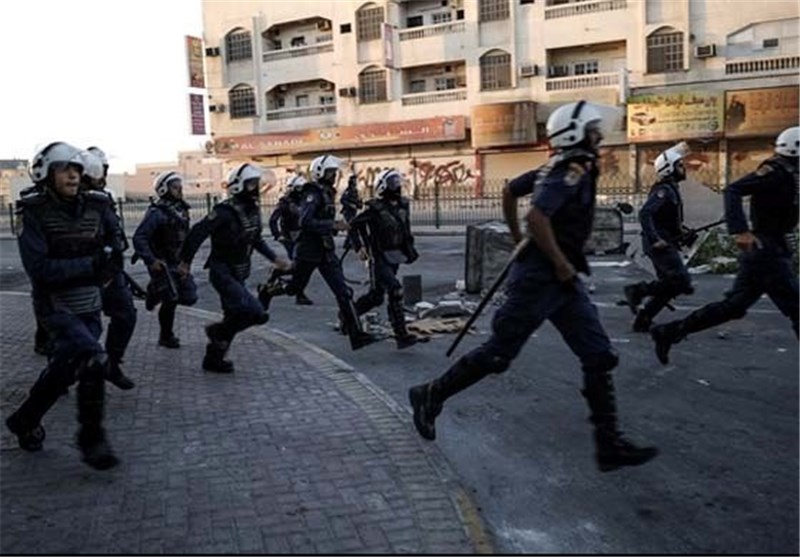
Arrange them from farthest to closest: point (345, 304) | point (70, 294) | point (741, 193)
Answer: point (345, 304)
point (741, 193)
point (70, 294)

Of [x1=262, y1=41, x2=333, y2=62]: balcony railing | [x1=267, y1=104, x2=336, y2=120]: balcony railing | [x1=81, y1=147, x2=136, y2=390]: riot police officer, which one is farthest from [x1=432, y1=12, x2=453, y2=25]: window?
[x1=81, y1=147, x2=136, y2=390]: riot police officer

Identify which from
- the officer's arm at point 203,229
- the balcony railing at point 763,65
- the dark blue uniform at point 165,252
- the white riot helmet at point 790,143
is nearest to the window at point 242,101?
the balcony railing at point 763,65

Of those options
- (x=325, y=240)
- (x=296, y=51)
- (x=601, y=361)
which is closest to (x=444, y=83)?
(x=296, y=51)

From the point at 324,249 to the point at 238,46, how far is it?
42407 millimetres

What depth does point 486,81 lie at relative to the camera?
40750mm

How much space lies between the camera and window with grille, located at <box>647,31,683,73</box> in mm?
36531

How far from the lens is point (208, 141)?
4862 cm

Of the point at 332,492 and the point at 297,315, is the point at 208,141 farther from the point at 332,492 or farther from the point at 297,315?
the point at 332,492

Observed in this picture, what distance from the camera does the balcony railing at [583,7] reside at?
3762 centimetres

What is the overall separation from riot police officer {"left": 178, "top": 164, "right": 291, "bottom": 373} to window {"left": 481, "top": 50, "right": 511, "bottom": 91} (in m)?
34.9

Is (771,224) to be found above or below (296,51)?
below

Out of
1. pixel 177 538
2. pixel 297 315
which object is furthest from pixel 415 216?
pixel 177 538

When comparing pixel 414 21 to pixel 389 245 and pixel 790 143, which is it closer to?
pixel 389 245

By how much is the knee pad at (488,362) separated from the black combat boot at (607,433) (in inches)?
16.7
